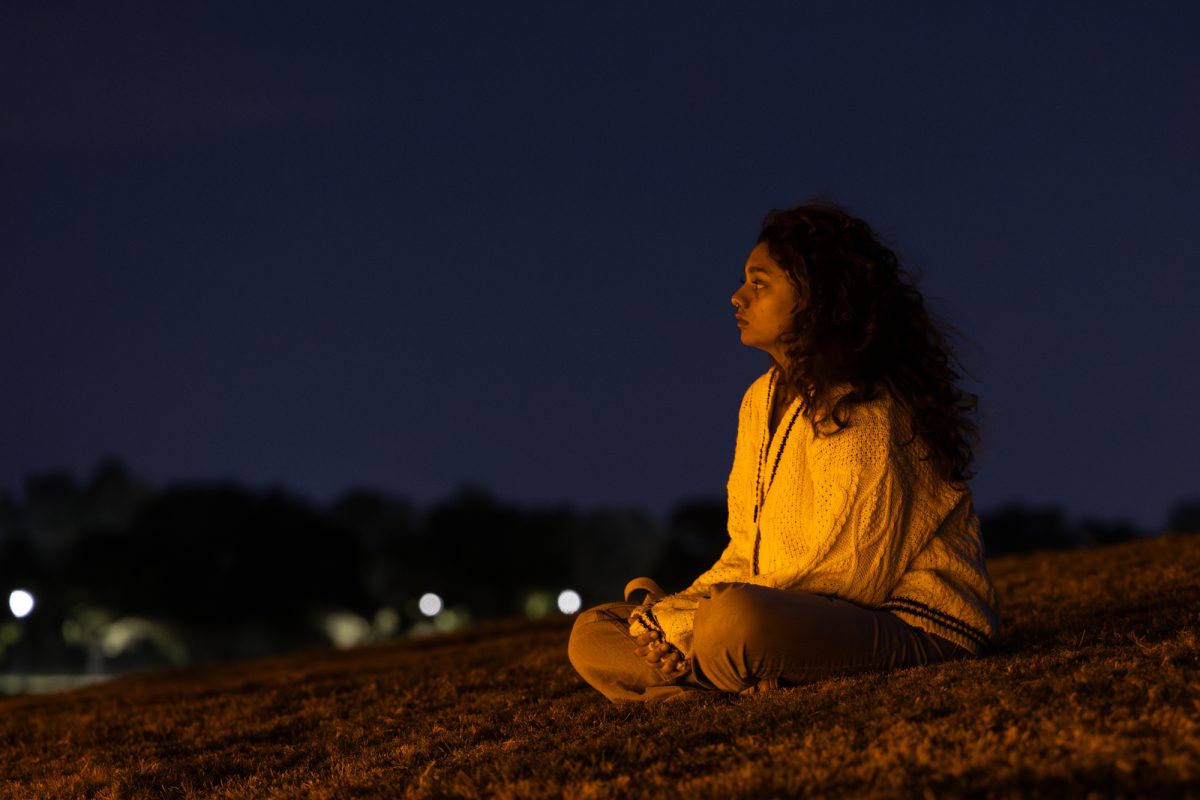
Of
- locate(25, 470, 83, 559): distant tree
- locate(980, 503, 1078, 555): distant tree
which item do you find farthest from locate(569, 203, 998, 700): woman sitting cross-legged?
locate(25, 470, 83, 559): distant tree

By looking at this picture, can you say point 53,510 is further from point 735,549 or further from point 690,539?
point 735,549

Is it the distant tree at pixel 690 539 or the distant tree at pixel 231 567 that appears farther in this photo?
the distant tree at pixel 690 539

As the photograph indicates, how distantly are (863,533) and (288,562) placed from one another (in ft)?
146

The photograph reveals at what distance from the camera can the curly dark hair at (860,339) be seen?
5.18 m

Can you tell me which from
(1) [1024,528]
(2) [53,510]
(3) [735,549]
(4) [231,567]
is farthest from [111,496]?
(3) [735,549]

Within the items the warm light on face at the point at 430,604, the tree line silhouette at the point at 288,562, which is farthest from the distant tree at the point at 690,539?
the warm light on face at the point at 430,604

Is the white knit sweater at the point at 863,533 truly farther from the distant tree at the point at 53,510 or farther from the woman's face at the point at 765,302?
the distant tree at the point at 53,510

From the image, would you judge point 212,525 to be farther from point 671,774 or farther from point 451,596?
point 671,774

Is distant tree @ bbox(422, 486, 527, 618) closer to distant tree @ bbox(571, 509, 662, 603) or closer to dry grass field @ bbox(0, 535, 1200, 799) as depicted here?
distant tree @ bbox(571, 509, 662, 603)

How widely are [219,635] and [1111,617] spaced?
44015mm

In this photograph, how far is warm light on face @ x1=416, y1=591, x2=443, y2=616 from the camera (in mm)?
49344

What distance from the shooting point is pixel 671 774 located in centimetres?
419

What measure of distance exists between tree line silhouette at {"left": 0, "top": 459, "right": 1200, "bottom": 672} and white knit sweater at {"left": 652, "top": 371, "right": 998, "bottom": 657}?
40329 mm

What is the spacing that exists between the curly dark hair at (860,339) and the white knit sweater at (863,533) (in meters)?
0.08
